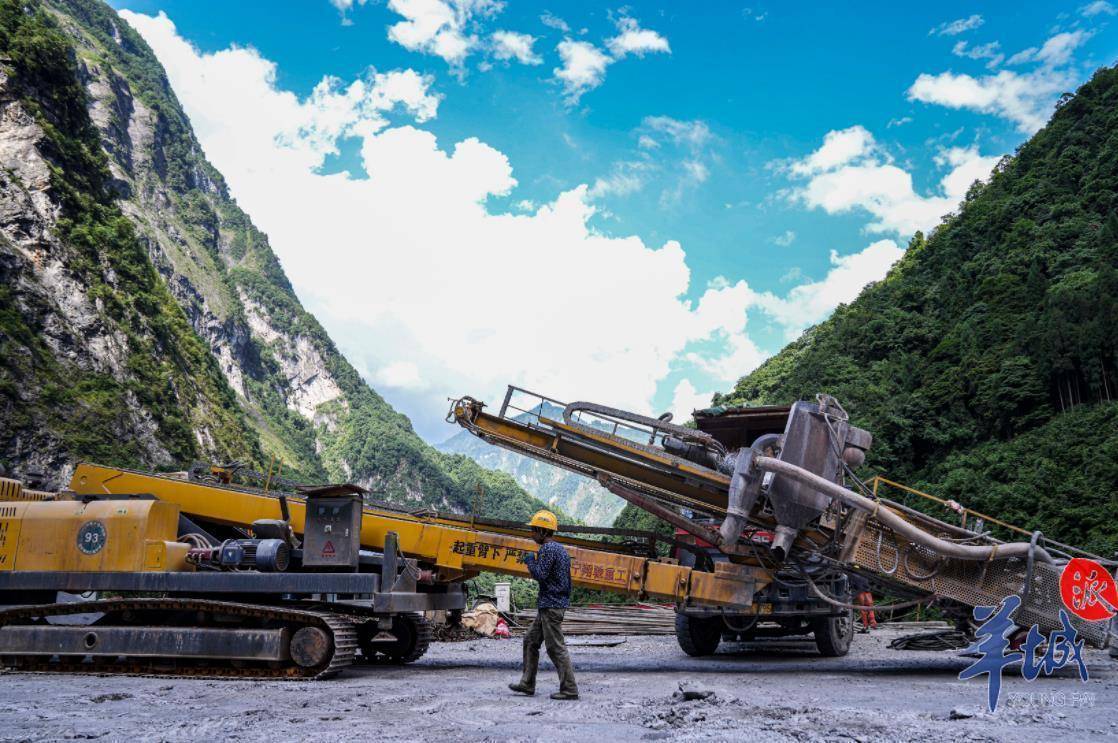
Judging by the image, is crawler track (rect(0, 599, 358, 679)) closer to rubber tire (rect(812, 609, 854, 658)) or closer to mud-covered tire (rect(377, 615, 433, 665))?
mud-covered tire (rect(377, 615, 433, 665))

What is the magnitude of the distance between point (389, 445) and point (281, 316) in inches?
2006

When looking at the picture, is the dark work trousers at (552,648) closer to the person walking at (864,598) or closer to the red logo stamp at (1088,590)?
the person walking at (864,598)

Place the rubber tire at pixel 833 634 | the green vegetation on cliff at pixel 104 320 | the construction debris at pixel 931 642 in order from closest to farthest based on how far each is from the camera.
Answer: the rubber tire at pixel 833 634 → the construction debris at pixel 931 642 → the green vegetation on cliff at pixel 104 320

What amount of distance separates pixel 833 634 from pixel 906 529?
10.7 feet

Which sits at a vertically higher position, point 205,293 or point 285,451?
point 205,293

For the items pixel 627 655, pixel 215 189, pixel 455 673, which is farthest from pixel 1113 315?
pixel 215 189

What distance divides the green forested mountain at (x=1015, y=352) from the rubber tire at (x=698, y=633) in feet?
64.1

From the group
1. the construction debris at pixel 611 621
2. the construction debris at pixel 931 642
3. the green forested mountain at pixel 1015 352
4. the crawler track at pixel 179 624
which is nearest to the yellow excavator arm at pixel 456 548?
the crawler track at pixel 179 624

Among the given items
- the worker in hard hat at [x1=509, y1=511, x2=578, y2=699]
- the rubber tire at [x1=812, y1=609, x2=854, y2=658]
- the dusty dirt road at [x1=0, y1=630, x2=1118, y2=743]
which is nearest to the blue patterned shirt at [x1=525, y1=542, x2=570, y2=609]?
the worker in hard hat at [x1=509, y1=511, x2=578, y2=699]

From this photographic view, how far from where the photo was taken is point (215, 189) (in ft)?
615

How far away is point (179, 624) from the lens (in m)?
8.89

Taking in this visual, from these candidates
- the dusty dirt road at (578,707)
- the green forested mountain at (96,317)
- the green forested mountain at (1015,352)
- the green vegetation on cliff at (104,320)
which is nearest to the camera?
the dusty dirt road at (578,707)

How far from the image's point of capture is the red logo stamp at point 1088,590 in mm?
8148

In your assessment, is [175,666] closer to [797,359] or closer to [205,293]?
[797,359]
